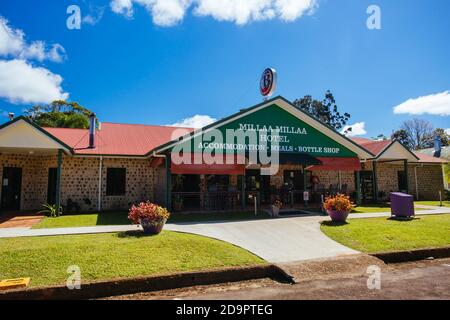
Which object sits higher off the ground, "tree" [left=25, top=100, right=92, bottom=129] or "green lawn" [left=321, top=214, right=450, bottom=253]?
"tree" [left=25, top=100, right=92, bottom=129]

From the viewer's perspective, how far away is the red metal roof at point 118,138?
16500 mm

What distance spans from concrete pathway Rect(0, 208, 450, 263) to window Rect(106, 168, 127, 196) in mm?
6202

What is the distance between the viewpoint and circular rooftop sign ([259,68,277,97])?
17.2 metres

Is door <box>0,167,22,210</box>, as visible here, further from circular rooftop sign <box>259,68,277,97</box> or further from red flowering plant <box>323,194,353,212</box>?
red flowering plant <box>323,194,353,212</box>

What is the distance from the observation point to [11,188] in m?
16.0

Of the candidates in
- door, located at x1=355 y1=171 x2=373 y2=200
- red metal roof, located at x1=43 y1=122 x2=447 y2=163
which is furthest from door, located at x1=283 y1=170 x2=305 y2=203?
door, located at x1=355 y1=171 x2=373 y2=200

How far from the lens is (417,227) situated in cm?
1091

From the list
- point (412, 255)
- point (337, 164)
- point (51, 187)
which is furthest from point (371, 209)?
point (51, 187)

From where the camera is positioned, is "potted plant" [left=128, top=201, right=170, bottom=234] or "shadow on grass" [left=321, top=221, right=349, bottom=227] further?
"shadow on grass" [left=321, top=221, right=349, bottom=227]

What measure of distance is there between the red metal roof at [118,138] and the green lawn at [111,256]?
822 centimetres

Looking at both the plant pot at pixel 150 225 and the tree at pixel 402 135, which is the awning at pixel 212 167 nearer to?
the plant pot at pixel 150 225

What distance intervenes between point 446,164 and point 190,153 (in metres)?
21.0

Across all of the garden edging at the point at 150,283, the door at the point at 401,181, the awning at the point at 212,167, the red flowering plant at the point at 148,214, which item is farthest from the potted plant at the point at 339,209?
the door at the point at 401,181
